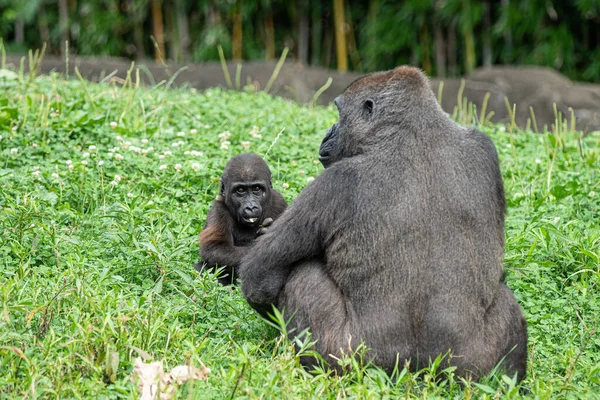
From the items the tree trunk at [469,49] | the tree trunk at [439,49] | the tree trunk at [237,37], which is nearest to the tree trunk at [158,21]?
the tree trunk at [237,37]

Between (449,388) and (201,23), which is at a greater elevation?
(201,23)

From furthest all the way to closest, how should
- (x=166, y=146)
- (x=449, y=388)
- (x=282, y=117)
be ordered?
(x=282, y=117)
(x=166, y=146)
(x=449, y=388)

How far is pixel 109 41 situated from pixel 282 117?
10.7 m

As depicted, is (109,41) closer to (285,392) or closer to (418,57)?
(418,57)

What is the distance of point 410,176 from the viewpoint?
378 cm

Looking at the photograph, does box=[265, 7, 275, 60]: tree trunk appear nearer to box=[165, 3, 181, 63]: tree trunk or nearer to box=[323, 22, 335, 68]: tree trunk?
box=[323, 22, 335, 68]: tree trunk

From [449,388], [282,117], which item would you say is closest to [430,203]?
[449,388]

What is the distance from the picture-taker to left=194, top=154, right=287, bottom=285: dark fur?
5.05m

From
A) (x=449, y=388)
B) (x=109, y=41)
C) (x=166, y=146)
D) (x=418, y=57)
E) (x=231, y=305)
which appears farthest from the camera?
(x=109, y=41)

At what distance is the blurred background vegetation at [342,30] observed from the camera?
1410 cm

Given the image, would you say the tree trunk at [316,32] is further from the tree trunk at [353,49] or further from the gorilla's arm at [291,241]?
the gorilla's arm at [291,241]

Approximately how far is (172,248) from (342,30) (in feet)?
38.9

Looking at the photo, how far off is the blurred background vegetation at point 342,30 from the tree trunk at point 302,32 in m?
0.02

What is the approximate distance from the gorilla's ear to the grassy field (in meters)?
1.17
